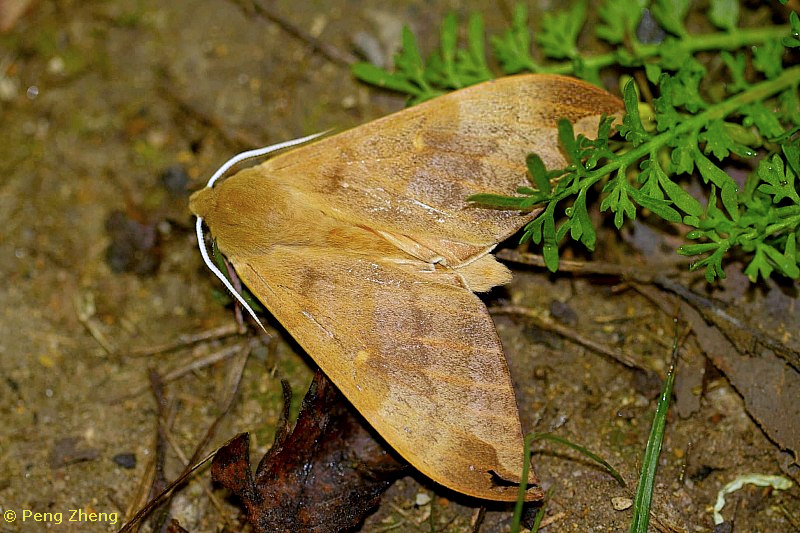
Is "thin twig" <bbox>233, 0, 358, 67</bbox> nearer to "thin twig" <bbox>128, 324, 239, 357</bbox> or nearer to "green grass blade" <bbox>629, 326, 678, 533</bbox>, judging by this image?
"thin twig" <bbox>128, 324, 239, 357</bbox>

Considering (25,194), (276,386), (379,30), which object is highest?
(379,30)

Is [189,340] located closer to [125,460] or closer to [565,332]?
[125,460]

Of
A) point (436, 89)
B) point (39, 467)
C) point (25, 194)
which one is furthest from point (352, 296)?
point (25, 194)

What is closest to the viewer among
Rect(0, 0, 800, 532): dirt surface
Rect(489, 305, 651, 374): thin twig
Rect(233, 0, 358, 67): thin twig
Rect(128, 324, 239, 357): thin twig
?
Rect(0, 0, 800, 532): dirt surface

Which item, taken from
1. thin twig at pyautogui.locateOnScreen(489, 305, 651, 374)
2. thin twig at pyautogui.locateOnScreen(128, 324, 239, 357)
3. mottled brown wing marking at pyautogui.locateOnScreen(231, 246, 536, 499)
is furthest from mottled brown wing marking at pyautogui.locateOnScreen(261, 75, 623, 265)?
thin twig at pyautogui.locateOnScreen(128, 324, 239, 357)

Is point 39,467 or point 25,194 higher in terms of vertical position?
point 25,194

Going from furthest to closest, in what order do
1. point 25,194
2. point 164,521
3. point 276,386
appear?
1. point 25,194
2. point 276,386
3. point 164,521

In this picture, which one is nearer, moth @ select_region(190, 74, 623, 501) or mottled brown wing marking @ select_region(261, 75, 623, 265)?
moth @ select_region(190, 74, 623, 501)

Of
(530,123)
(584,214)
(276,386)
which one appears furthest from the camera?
(276,386)

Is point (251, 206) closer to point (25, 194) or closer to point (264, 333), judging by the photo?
point (264, 333)
